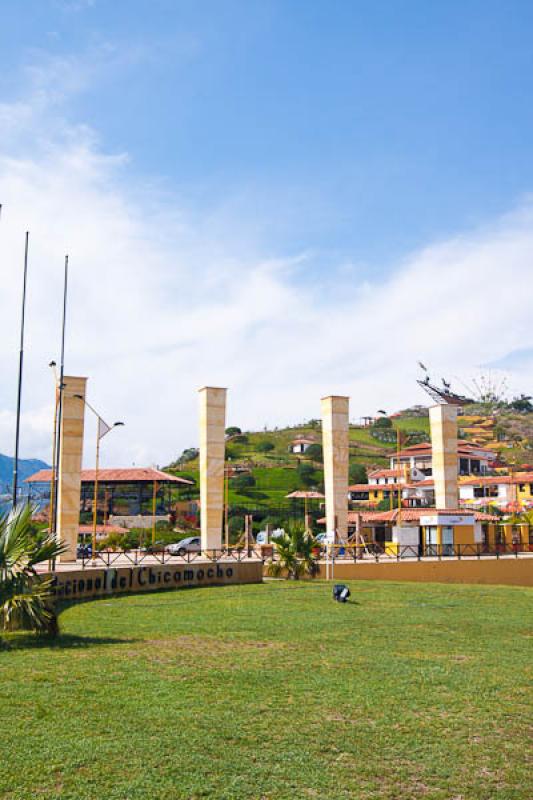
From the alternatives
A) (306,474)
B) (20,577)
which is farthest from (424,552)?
(306,474)

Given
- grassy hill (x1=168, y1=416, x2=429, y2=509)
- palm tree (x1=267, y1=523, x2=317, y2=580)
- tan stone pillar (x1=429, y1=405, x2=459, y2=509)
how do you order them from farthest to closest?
grassy hill (x1=168, y1=416, x2=429, y2=509) → tan stone pillar (x1=429, y1=405, x2=459, y2=509) → palm tree (x1=267, y1=523, x2=317, y2=580)

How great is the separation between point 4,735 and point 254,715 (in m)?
2.84

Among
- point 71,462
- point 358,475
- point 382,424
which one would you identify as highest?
point 382,424

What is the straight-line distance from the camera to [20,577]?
1325cm

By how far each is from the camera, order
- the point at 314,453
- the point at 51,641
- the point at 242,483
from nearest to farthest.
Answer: the point at 51,641, the point at 242,483, the point at 314,453

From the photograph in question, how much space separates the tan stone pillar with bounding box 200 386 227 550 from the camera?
32438mm

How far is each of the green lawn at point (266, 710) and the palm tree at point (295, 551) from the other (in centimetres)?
1025

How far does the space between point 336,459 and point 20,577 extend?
23385mm

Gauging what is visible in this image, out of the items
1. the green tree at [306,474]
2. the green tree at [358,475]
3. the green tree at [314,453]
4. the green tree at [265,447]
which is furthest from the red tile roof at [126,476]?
the green tree at [265,447]

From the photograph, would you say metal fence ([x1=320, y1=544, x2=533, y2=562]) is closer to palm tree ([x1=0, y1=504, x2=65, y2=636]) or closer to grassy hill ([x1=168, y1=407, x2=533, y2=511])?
palm tree ([x1=0, y1=504, x2=65, y2=636])

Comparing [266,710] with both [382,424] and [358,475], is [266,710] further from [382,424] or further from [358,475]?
[382,424]

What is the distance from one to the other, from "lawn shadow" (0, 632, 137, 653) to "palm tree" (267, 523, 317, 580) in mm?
13436

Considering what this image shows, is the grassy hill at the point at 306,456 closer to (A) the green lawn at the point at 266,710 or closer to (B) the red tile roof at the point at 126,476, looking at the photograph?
(B) the red tile roof at the point at 126,476

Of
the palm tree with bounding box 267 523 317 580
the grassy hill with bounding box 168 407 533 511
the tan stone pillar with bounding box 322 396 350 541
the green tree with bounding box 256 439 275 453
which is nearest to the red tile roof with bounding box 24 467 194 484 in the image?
the grassy hill with bounding box 168 407 533 511
